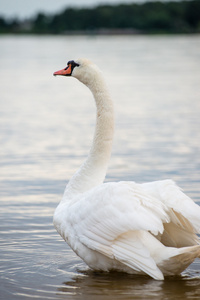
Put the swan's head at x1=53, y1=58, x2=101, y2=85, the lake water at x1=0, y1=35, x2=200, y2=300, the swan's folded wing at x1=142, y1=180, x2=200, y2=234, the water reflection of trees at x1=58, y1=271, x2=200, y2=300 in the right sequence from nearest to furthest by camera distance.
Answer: the swan's folded wing at x1=142, y1=180, x2=200, y2=234, the water reflection of trees at x1=58, y1=271, x2=200, y2=300, the lake water at x1=0, y1=35, x2=200, y2=300, the swan's head at x1=53, y1=58, x2=101, y2=85

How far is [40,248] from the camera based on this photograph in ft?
23.4

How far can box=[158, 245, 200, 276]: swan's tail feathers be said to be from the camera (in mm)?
5477

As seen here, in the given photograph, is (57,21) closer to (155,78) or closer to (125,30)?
(125,30)

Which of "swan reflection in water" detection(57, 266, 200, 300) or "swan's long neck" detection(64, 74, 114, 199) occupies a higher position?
"swan's long neck" detection(64, 74, 114, 199)

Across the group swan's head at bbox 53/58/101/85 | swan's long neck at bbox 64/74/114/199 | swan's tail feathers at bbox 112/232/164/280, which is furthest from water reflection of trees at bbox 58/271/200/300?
swan's head at bbox 53/58/101/85

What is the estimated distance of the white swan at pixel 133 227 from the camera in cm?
554

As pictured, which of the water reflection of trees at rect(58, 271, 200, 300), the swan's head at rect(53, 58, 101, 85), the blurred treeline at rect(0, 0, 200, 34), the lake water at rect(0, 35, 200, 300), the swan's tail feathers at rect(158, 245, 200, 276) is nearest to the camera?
the swan's tail feathers at rect(158, 245, 200, 276)

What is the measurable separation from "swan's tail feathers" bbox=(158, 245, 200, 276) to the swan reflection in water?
0.17 metres

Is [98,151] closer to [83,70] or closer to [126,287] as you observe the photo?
[83,70]

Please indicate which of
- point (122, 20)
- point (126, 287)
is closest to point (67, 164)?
point (126, 287)

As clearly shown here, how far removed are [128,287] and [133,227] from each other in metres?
0.75

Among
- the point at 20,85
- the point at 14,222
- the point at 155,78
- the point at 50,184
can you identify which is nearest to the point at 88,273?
the point at 14,222

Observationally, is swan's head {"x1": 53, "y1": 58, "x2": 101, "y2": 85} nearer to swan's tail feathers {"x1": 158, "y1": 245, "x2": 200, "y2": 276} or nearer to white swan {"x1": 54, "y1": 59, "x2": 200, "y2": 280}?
white swan {"x1": 54, "y1": 59, "x2": 200, "y2": 280}

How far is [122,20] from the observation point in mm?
146125
